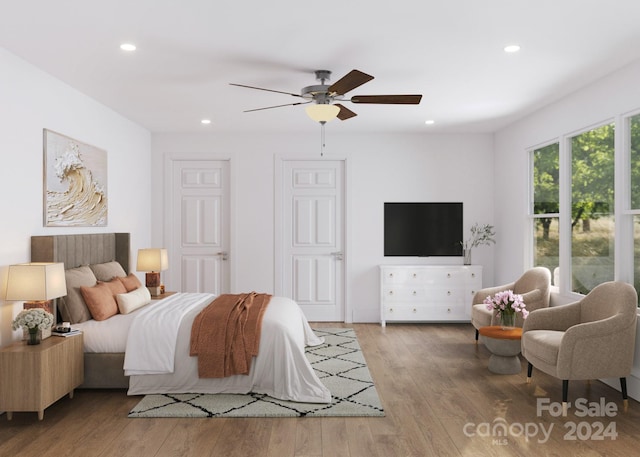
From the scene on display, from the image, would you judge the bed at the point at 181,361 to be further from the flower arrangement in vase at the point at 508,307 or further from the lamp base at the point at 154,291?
the flower arrangement in vase at the point at 508,307

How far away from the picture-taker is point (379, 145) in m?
7.26

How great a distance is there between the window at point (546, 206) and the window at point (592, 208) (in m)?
0.36

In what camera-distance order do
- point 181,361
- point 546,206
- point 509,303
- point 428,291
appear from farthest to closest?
point 428,291 < point 546,206 < point 509,303 < point 181,361

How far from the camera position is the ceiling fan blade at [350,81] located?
3.42 meters

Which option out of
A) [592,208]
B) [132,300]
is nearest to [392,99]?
[592,208]

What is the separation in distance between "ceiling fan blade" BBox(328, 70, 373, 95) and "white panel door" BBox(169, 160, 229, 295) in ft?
12.0

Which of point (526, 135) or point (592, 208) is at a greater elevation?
point (526, 135)

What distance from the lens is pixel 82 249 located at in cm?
496

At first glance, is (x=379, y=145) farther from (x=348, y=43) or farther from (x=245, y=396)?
(x=245, y=396)

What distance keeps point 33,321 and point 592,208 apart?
4.59 m

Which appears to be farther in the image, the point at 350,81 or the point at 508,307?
the point at 508,307

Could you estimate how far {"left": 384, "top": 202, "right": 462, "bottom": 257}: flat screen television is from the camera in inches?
285

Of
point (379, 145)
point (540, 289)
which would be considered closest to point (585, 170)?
point (540, 289)

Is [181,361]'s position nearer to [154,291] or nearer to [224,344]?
[224,344]
